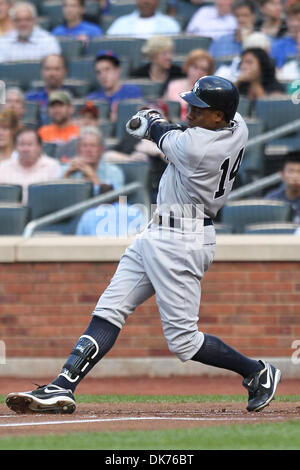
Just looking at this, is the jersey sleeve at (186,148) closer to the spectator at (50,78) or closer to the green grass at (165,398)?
the green grass at (165,398)

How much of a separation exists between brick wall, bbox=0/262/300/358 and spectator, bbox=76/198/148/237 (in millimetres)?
366

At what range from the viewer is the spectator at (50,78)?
10.9 meters

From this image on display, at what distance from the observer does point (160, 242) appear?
17.8 ft

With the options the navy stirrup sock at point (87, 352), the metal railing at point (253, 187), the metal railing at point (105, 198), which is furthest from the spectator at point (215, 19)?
the navy stirrup sock at point (87, 352)

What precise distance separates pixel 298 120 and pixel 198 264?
4.54 meters

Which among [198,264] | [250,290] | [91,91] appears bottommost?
[250,290]

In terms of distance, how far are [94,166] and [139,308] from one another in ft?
4.94

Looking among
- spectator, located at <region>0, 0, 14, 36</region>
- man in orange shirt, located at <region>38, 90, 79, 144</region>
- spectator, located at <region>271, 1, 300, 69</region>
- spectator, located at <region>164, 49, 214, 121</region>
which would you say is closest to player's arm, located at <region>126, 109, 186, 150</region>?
spectator, located at <region>164, 49, 214, 121</region>

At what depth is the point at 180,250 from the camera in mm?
5422

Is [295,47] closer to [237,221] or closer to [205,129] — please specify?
[237,221]

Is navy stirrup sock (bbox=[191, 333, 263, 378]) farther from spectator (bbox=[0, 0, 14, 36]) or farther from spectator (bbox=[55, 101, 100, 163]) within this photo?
spectator (bbox=[0, 0, 14, 36])

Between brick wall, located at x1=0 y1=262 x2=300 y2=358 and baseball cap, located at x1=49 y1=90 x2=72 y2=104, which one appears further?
baseball cap, located at x1=49 y1=90 x2=72 y2=104

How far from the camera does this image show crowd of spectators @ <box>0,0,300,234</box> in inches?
373
